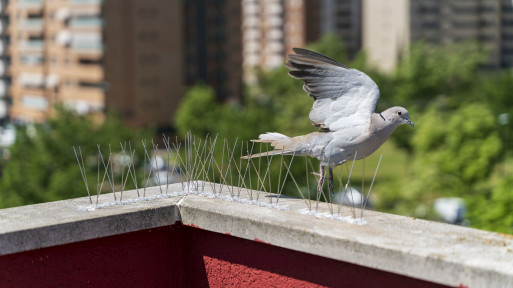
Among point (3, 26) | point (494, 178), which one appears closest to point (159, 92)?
point (3, 26)

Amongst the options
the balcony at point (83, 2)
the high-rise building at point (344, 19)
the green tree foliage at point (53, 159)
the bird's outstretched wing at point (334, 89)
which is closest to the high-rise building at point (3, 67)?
the balcony at point (83, 2)

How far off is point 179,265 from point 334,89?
237 centimetres

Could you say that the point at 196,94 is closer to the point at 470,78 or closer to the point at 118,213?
the point at 470,78

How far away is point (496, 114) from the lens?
208ft

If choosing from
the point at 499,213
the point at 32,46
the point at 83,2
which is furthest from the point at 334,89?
the point at 32,46

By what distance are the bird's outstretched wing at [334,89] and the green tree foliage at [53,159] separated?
26997 mm

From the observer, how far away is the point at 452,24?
10094 centimetres

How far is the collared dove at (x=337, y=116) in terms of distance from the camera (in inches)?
305

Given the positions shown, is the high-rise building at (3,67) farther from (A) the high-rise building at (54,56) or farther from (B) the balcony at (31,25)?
(B) the balcony at (31,25)

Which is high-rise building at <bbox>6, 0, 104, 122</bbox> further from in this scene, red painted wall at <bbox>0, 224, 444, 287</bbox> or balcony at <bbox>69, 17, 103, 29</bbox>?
red painted wall at <bbox>0, 224, 444, 287</bbox>

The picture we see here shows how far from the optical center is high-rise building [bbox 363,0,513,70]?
99438 millimetres

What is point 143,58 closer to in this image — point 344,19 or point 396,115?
point 344,19

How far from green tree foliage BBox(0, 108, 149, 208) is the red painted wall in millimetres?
27355

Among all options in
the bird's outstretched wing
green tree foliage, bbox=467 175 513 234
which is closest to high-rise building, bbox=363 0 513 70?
green tree foliage, bbox=467 175 513 234
